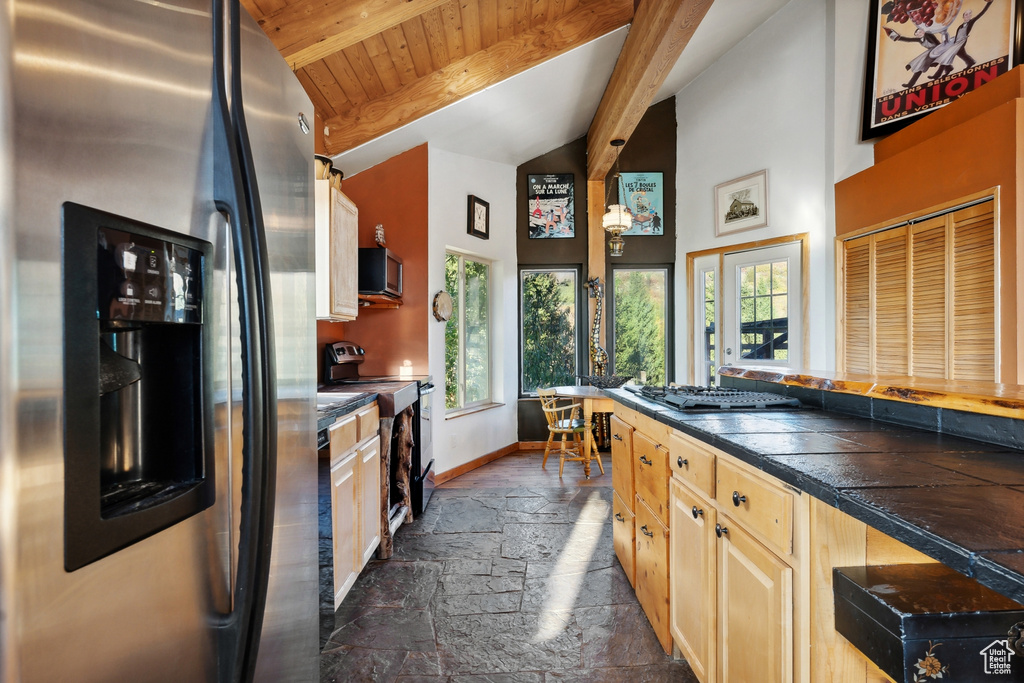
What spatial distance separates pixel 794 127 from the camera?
14.6 feet

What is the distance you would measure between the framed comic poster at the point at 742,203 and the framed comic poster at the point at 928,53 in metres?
0.89

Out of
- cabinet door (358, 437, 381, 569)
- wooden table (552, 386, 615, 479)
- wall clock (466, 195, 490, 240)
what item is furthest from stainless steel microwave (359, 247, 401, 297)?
wooden table (552, 386, 615, 479)

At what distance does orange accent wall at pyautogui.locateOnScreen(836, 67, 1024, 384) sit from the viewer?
9.39 feet

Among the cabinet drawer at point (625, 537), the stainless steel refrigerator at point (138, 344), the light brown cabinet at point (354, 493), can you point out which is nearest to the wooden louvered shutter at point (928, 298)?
the cabinet drawer at point (625, 537)

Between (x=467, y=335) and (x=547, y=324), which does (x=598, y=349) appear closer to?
(x=547, y=324)

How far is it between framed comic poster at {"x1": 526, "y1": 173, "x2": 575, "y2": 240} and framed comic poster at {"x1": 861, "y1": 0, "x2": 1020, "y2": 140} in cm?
275

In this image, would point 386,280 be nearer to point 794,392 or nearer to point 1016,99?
point 794,392

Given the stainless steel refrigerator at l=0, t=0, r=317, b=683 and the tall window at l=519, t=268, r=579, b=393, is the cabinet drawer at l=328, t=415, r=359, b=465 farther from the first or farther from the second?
the tall window at l=519, t=268, r=579, b=393

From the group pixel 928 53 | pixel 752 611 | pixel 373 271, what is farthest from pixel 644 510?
pixel 928 53

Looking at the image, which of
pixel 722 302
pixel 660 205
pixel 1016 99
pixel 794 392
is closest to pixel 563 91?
pixel 660 205

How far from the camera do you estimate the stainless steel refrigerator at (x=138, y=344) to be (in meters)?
0.46

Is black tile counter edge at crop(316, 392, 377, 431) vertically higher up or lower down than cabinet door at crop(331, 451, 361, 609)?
higher up

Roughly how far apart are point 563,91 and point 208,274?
416cm

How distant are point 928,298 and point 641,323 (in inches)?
105
